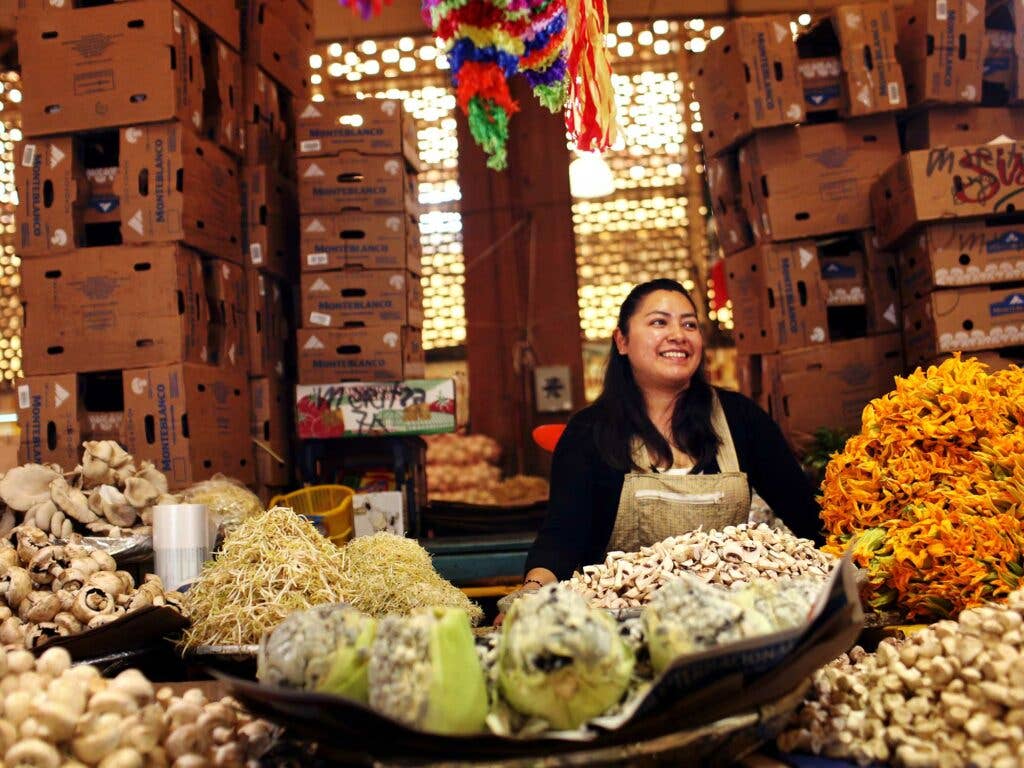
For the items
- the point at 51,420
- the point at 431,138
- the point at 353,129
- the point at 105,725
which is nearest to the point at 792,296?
the point at 353,129

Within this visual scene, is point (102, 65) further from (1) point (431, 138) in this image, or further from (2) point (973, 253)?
(1) point (431, 138)

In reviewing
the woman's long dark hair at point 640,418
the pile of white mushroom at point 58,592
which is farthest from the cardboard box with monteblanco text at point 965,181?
the pile of white mushroom at point 58,592

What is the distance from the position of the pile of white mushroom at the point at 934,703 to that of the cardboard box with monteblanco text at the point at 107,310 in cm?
270

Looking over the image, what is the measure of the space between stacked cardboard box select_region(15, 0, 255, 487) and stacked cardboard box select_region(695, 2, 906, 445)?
2233 millimetres

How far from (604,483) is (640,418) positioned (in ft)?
0.77

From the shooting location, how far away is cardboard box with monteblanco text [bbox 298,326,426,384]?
404cm

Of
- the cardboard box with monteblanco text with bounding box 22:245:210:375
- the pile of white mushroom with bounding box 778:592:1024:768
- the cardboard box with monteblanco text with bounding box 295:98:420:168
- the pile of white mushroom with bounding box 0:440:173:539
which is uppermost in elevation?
the cardboard box with monteblanco text with bounding box 295:98:420:168

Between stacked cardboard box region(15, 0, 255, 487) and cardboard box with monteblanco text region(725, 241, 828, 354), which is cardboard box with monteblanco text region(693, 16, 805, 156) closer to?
cardboard box with monteblanco text region(725, 241, 828, 354)

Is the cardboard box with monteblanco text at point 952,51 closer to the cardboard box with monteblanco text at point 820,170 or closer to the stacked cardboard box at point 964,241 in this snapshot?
the cardboard box with monteblanco text at point 820,170

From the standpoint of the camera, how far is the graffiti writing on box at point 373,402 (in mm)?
3943

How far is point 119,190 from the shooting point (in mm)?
3553

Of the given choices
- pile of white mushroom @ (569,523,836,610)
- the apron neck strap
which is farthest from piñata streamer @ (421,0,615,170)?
the apron neck strap

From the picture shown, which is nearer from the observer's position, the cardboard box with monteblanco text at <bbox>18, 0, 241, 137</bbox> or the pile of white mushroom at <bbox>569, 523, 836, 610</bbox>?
the pile of white mushroom at <bbox>569, 523, 836, 610</bbox>

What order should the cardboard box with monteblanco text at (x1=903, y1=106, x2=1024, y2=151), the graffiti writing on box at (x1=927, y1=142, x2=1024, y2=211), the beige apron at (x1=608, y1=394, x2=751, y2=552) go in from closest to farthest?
1. the beige apron at (x1=608, y1=394, x2=751, y2=552)
2. the graffiti writing on box at (x1=927, y1=142, x2=1024, y2=211)
3. the cardboard box with monteblanco text at (x1=903, y1=106, x2=1024, y2=151)
